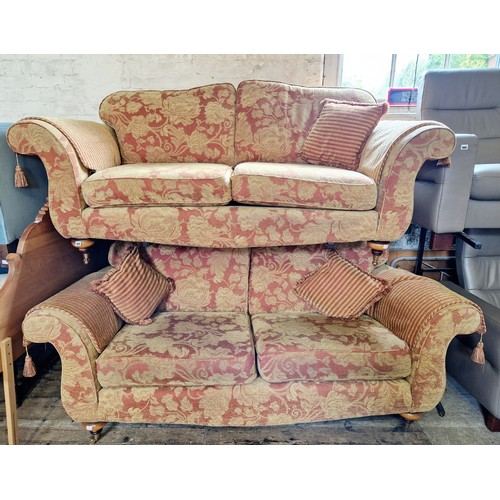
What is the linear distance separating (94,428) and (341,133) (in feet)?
4.91

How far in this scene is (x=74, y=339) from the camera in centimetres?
121

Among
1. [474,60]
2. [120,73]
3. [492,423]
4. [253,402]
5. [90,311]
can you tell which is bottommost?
[492,423]

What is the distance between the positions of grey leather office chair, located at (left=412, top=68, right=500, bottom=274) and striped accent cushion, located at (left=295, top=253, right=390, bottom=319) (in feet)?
1.61

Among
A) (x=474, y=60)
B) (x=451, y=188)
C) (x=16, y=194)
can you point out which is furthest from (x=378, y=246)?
(x=474, y=60)

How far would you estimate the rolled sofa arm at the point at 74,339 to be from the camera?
3.92ft

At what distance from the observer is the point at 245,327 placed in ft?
4.69

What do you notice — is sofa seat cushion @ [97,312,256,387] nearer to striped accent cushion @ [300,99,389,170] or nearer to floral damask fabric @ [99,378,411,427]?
floral damask fabric @ [99,378,411,427]

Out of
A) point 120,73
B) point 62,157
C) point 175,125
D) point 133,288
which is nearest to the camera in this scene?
point 62,157

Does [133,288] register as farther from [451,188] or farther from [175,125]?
[451,188]

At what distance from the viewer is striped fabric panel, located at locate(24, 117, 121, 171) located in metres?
1.39
